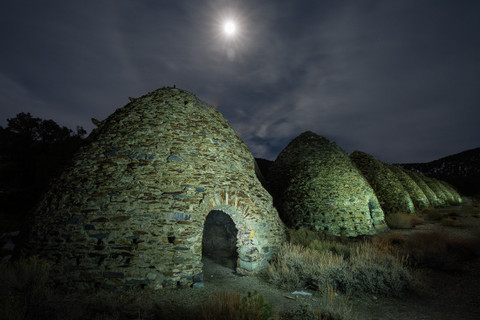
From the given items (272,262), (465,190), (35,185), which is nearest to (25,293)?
(272,262)

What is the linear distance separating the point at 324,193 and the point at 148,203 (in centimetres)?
950

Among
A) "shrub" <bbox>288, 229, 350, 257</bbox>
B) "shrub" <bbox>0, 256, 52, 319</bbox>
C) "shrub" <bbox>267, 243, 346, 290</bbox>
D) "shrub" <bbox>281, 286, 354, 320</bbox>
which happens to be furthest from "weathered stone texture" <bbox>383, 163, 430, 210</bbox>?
"shrub" <bbox>0, 256, 52, 319</bbox>

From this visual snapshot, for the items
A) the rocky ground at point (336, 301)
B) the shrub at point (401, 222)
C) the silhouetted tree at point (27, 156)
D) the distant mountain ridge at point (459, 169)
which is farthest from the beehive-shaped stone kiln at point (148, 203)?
the distant mountain ridge at point (459, 169)

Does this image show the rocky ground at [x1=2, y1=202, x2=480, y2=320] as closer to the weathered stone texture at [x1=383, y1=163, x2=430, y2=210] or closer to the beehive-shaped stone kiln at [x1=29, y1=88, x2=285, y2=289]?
the beehive-shaped stone kiln at [x1=29, y1=88, x2=285, y2=289]

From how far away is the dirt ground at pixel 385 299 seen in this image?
13.2 ft

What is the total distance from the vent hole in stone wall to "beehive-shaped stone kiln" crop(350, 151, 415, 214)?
13.0m

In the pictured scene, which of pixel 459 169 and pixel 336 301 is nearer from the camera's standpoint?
pixel 336 301

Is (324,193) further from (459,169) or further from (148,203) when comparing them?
(459,169)

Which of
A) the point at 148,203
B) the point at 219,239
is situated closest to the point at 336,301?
the point at 148,203

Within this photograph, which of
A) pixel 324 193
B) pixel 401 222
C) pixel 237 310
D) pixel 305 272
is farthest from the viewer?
pixel 401 222

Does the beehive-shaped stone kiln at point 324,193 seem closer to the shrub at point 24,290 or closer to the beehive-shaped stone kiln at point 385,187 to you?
the beehive-shaped stone kiln at point 385,187

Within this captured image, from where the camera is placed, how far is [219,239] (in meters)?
9.63

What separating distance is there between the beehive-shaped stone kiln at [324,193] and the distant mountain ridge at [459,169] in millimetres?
62270

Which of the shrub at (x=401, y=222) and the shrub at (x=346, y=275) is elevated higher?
the shrub at (x=401, y=222)
